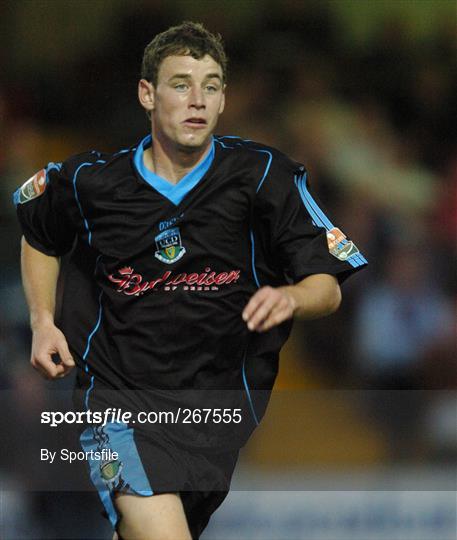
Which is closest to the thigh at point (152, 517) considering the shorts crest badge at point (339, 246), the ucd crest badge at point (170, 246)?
the ucd crest badge at point (170, 246)

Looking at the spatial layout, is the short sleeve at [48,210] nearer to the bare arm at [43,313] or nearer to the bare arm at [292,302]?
the bare arm at [43,313]

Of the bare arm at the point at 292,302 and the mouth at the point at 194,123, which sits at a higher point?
the mouth at the point at 194,123

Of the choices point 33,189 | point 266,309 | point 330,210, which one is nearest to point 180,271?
point 33,189

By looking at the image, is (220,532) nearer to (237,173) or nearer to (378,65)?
(237,173)

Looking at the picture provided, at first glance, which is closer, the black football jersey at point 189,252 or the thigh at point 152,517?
the thigh at point 152,517

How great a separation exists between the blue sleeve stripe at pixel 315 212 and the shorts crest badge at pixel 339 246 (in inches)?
0.6

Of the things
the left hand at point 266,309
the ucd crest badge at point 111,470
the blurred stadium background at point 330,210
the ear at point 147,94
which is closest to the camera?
the left hand at point 266,309

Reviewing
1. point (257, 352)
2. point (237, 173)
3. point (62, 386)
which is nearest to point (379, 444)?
point (62, 386)

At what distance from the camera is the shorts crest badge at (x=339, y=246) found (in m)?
3.39

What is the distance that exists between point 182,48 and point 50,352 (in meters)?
1.04

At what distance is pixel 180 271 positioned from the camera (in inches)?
135

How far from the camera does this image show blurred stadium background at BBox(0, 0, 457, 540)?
16.4ft

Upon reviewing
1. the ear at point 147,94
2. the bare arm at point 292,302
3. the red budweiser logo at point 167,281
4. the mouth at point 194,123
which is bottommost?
the red budweiser logo at point 167,281

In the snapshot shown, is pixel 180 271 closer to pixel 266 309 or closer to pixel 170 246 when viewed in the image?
pixel 170 246
